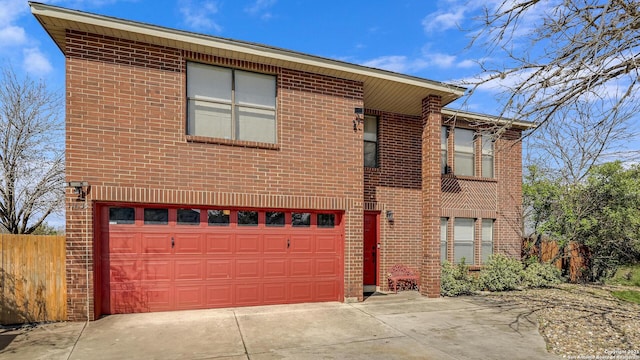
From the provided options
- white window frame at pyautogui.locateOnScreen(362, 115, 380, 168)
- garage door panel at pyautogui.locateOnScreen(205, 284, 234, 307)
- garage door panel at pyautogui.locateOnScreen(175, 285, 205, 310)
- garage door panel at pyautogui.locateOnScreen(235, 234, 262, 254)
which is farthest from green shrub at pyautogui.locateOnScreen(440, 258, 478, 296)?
garage door panel at pyautogui.locateOnScreen(175, 285, 205, 310)

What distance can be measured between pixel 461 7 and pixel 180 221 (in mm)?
6353

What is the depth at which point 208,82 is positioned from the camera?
25.0 ft

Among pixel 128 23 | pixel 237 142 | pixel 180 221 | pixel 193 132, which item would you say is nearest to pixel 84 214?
pixel 180 221

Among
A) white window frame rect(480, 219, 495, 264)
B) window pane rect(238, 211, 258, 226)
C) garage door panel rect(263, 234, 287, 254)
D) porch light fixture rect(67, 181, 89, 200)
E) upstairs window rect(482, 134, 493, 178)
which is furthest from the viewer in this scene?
upstairs window rect(482, 134, 493, 178)

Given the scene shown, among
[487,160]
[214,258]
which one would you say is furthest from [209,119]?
[487,160]

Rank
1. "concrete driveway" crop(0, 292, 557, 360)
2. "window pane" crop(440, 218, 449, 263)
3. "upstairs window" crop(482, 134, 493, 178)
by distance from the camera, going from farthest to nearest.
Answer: "upstairs window" crop(482, 134, 493, 178) < "window pane" crop(440, 218, 449, 263) < "concrete driveway" crop(0, 292, 557, 360)

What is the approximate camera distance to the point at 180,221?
7.40 meters

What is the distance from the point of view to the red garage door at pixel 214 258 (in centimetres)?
703

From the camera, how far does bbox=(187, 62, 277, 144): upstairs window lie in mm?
7520

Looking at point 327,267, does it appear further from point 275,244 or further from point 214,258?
point 214,258

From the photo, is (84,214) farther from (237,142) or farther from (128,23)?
(128,23)

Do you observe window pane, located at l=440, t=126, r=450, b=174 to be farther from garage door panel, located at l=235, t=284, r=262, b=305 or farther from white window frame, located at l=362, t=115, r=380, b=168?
garage door panel, located at l=235, t=284, r=262, b=305

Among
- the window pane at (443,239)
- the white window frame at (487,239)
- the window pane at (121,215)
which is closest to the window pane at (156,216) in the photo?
the window pane at (121,215)

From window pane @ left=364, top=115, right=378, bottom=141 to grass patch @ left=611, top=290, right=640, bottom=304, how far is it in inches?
317
